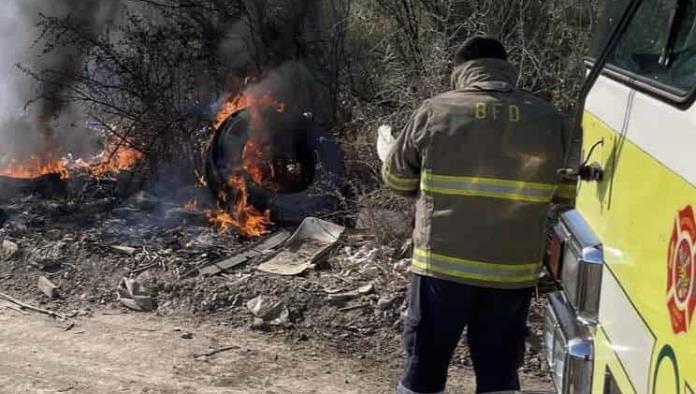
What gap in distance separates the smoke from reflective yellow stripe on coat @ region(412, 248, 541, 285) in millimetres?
7345

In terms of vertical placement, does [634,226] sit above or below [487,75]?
below

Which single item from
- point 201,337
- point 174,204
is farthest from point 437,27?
point 201,337

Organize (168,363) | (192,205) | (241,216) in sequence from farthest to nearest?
(192,205)
(241,216)
(168,363)

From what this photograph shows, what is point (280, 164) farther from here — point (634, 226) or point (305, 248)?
point (634, 226)

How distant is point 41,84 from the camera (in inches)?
378

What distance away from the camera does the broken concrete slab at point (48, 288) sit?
6100 mm

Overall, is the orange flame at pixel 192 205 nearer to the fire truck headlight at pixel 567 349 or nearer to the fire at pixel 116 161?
the fire at pixel 116 161

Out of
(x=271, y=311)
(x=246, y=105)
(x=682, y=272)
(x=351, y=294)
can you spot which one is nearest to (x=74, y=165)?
(x=246, y=105)

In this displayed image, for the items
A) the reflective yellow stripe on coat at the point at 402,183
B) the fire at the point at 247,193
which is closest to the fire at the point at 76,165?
the fire at the point at 247,193

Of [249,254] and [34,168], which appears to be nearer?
[249,254]

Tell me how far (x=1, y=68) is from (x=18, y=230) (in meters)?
3.63

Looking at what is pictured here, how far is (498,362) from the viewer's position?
11.4ft

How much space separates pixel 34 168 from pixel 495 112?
737 cm

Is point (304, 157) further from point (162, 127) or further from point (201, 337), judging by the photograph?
point (201, 337)
